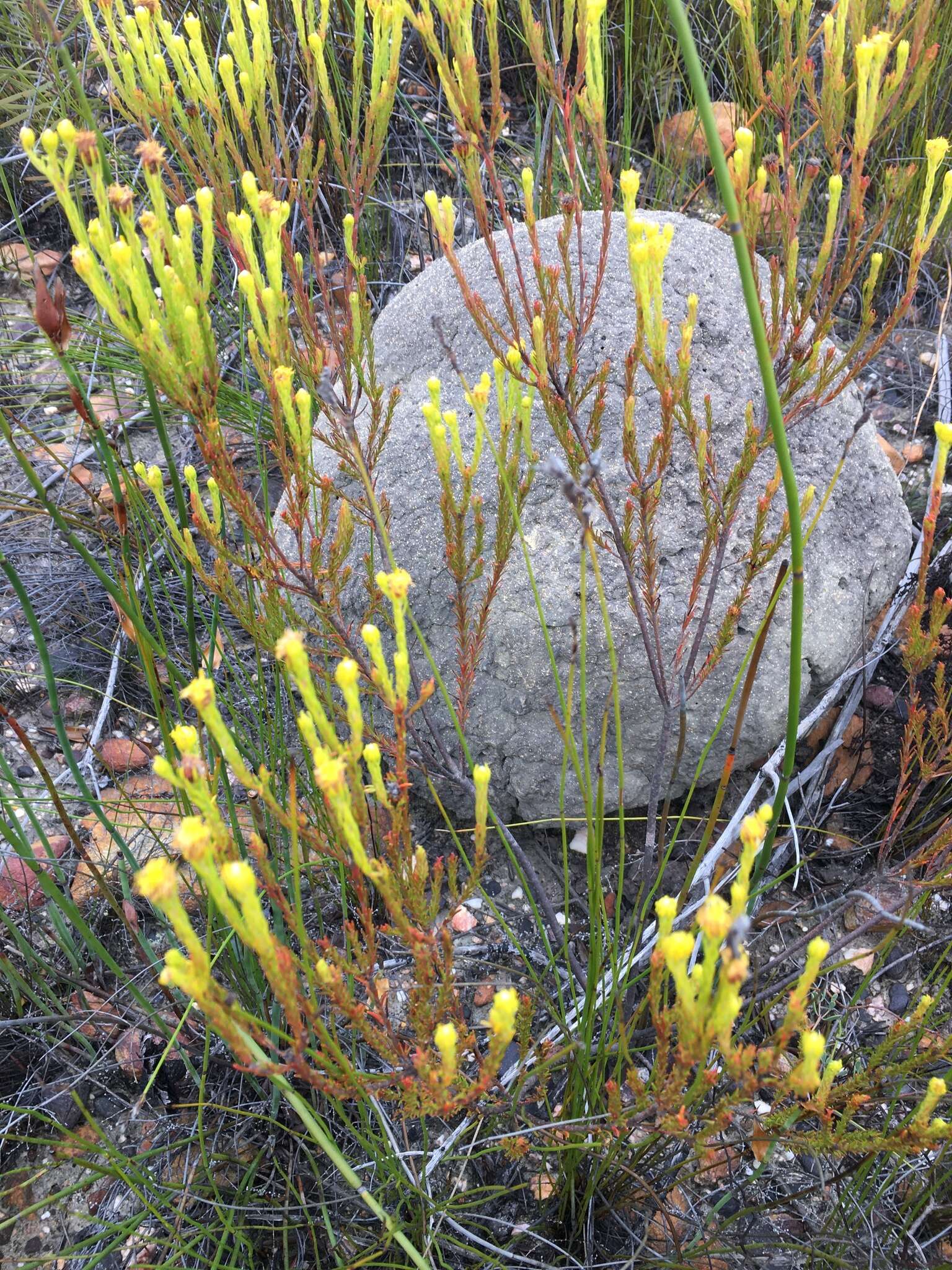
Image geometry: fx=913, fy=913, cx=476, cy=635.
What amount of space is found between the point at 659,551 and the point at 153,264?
1213mm

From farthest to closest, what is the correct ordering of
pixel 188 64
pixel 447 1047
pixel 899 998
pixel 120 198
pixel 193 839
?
1. pixel 899 998
2. pixel 188 64
3. pixel 120 198
4. pixel 447 1047
5. pixel 193 839

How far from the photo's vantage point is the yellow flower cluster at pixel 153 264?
118 centimetres

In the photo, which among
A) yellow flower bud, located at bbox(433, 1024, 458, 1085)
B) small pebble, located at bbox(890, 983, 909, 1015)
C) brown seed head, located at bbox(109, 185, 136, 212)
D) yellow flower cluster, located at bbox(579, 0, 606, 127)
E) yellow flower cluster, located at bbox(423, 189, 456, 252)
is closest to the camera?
yellow flower bud, located at bbox(433, 1024, 458, 1085)

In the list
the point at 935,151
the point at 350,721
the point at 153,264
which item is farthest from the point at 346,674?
the point at 935,151

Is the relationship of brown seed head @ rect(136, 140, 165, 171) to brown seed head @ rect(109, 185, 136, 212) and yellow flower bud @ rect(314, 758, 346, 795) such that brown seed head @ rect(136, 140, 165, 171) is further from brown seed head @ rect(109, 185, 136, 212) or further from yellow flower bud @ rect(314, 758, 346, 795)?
yellow flower bud @ rect(314, 758, 346, 795)

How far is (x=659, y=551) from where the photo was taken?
206 centimetres

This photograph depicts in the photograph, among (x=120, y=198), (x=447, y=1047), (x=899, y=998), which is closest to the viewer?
(x=447, y=1047)

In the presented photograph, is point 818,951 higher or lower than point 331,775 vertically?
lower

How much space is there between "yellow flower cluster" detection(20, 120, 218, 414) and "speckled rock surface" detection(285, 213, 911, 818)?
2.77 feet

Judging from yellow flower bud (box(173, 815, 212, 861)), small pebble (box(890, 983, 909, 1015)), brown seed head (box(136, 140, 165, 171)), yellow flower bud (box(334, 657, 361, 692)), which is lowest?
small pebble (box(890, 983, 909, 1015))

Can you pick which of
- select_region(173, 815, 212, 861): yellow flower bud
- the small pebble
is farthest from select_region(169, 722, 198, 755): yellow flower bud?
the small pebble

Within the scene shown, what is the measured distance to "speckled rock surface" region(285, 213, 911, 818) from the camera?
6.63ft

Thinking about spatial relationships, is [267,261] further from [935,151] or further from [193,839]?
[935,151]

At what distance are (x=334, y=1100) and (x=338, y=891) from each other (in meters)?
0.72
